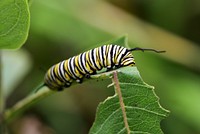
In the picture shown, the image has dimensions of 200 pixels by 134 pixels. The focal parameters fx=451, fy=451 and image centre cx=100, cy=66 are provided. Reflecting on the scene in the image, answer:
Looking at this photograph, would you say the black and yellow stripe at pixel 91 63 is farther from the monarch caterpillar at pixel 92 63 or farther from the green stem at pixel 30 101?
the green stem at pixel 30 101

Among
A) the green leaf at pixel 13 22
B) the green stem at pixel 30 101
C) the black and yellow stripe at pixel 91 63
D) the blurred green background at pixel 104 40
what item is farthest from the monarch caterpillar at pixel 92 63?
the blurred green background at pixel 104 40

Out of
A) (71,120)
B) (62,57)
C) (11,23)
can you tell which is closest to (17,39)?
(11,23)

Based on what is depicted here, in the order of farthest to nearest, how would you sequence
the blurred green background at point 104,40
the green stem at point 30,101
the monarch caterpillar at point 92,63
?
the blurred green background at point 104,40 < the green stem at point 30,101 < the monarch caterpillar at point 92,63

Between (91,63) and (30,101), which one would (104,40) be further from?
(91,63)

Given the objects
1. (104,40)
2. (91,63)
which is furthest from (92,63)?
(104,40)

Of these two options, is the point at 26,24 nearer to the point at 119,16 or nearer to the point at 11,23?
the point at 11,23

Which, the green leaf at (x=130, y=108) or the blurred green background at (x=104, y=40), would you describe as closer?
the green leaf at (x=130, y=108)
